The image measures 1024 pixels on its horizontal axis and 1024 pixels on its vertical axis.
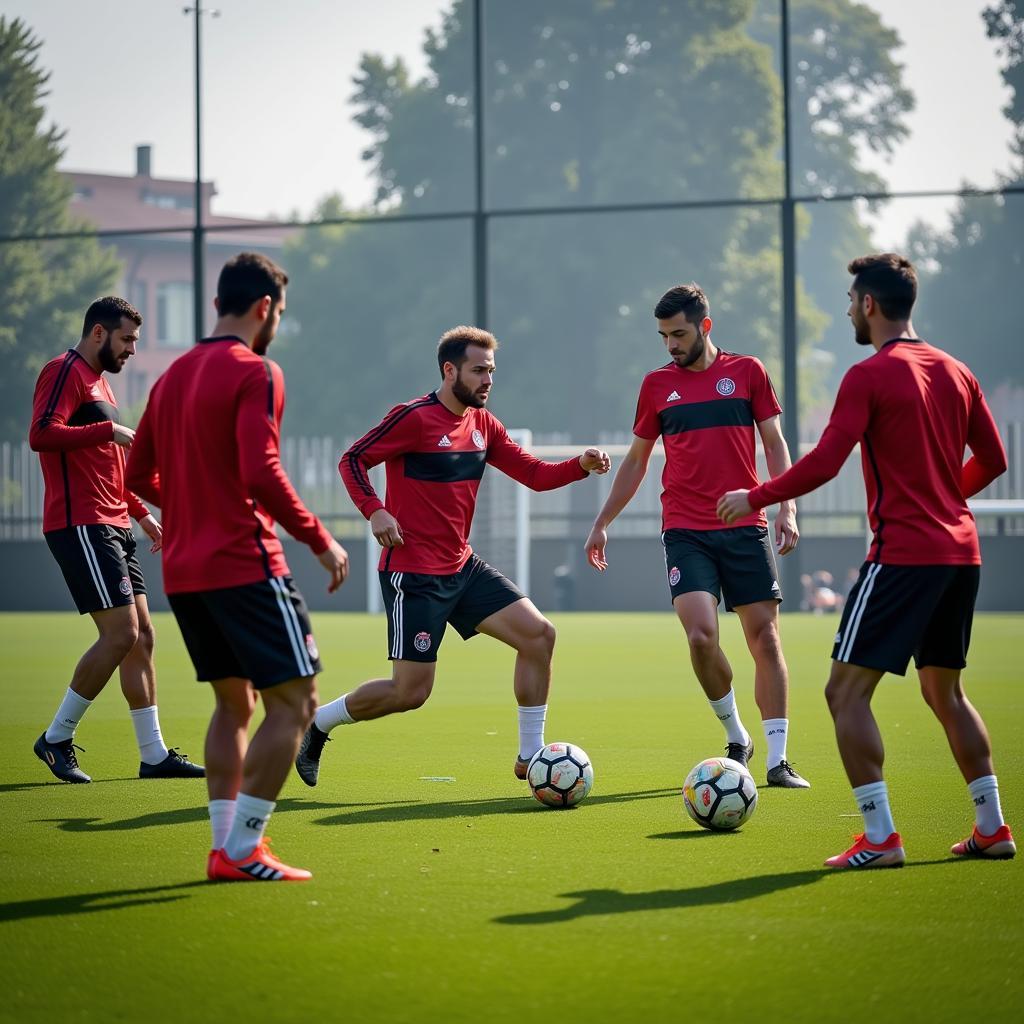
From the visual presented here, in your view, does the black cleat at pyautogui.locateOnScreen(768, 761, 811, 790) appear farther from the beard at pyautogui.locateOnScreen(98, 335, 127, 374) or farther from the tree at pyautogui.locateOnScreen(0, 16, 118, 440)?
the tree at pyautogui.locateOnScreen(0, 16, 118, 440)

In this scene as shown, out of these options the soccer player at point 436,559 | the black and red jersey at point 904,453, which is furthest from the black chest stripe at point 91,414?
the black and red jersey at point 904,453

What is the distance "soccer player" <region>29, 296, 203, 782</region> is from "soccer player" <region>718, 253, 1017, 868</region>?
11.1 feet

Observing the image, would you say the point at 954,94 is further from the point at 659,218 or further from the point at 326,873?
the point at 326,873

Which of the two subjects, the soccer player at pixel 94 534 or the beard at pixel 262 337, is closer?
the beard at pixel 262 337

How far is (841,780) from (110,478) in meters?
3.74

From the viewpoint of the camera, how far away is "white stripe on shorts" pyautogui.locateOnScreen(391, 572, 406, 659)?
7.45 meters

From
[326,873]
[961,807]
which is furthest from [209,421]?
[961,807]

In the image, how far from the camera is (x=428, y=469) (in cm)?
759

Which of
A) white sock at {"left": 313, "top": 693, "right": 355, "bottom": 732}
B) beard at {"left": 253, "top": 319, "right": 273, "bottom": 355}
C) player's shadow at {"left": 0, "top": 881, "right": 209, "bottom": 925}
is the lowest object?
player's shadow at {"left": 0, "top": 881, "right": 209, "bottom": 925}

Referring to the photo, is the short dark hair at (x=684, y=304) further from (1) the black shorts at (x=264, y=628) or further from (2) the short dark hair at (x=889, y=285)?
(1) the black shorts at (x=264, y=628)

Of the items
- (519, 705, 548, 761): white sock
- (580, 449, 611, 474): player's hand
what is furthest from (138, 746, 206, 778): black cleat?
(580, 449, 611, 474): player's hand

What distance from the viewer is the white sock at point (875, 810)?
18.4 ft

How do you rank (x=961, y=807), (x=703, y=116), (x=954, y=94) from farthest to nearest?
(x=703, y=116) < (x=954, y=94) < (x=961, y=807)

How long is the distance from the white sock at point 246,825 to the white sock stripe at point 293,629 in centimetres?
44
